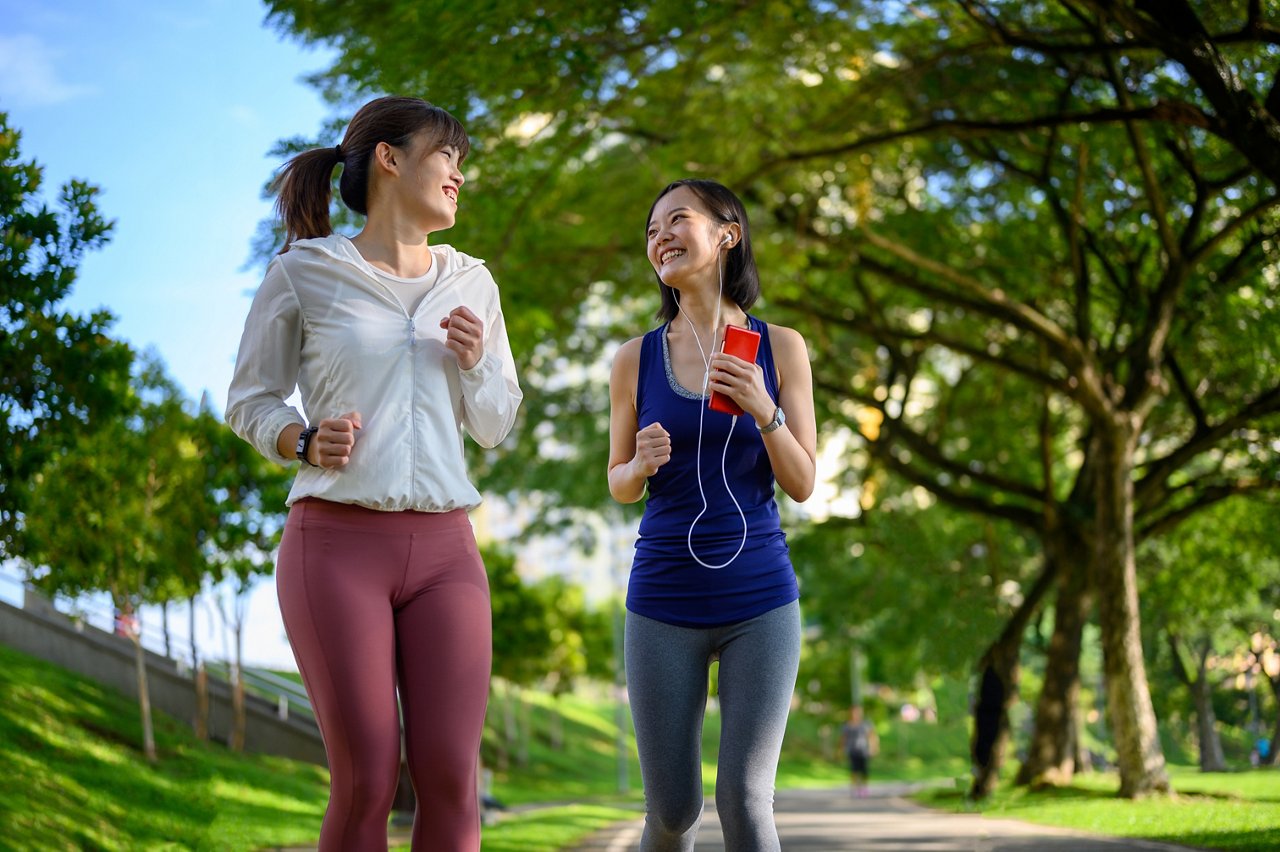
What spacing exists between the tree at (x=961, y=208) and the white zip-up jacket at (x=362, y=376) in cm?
636

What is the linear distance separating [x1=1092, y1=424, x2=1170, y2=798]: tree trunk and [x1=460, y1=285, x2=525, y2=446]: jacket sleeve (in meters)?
14.4

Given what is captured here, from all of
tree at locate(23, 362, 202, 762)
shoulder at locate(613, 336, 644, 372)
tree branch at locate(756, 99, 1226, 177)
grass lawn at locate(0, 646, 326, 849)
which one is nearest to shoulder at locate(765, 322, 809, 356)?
shoulder at locate(613, 336, 644, 372)

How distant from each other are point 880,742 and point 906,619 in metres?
36.9

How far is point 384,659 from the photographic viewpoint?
3.44m

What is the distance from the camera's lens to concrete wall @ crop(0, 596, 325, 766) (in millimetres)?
18844

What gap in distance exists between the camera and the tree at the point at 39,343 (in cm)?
912

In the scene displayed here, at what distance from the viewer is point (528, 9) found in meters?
9.90

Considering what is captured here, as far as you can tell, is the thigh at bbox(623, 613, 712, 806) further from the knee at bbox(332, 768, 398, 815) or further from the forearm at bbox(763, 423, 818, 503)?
the knee at bbox(332, 768, 398, 815)

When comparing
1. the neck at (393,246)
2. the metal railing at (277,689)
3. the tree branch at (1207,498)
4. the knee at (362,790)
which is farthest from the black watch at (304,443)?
the metal railing at (277,689)

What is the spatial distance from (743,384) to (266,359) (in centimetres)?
133

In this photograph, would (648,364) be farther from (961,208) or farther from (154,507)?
(961,208)

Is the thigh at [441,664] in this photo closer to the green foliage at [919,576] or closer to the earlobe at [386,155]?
the earlobe at [386,155]

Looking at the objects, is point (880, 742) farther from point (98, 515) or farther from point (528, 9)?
point (528, 9)

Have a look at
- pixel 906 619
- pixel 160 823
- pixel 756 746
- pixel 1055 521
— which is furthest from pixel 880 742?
pixel 756 746
